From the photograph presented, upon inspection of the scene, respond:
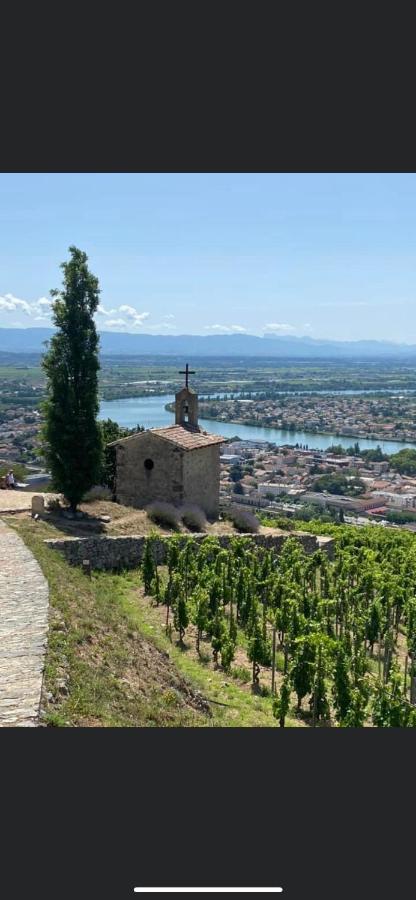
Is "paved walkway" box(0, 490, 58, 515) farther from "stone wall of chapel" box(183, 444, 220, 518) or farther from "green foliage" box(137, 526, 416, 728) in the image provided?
"green foliage" box(137, 526, 416, 728)

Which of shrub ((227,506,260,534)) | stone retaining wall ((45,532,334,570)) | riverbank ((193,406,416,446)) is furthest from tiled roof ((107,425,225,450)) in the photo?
riverbank ((193,406,416,446))

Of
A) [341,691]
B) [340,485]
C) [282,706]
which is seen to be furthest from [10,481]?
[340,485]

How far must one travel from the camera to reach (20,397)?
75.8 m

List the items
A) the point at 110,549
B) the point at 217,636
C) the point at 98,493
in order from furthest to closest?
the point at 98,493
the point at 110,549
the point at 217,636

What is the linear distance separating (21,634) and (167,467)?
A: 10.5 m

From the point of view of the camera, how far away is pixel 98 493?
1869 cm

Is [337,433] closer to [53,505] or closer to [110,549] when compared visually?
[53,505]

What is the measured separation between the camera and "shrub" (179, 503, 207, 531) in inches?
701

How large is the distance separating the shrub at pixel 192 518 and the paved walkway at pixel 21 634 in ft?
19.4

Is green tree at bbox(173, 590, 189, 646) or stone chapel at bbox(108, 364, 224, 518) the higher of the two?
stone chapel at bbox(108, 364, 224, 518)

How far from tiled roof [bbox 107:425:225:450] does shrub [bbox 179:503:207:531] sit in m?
1.43

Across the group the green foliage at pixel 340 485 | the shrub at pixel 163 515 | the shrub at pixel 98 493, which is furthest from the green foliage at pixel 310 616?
the green foliage at pixel 340 485

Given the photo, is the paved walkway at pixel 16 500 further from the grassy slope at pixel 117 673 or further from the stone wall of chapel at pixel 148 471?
the grassy slope at pixel 117 673

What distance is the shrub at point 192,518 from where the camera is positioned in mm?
17797
